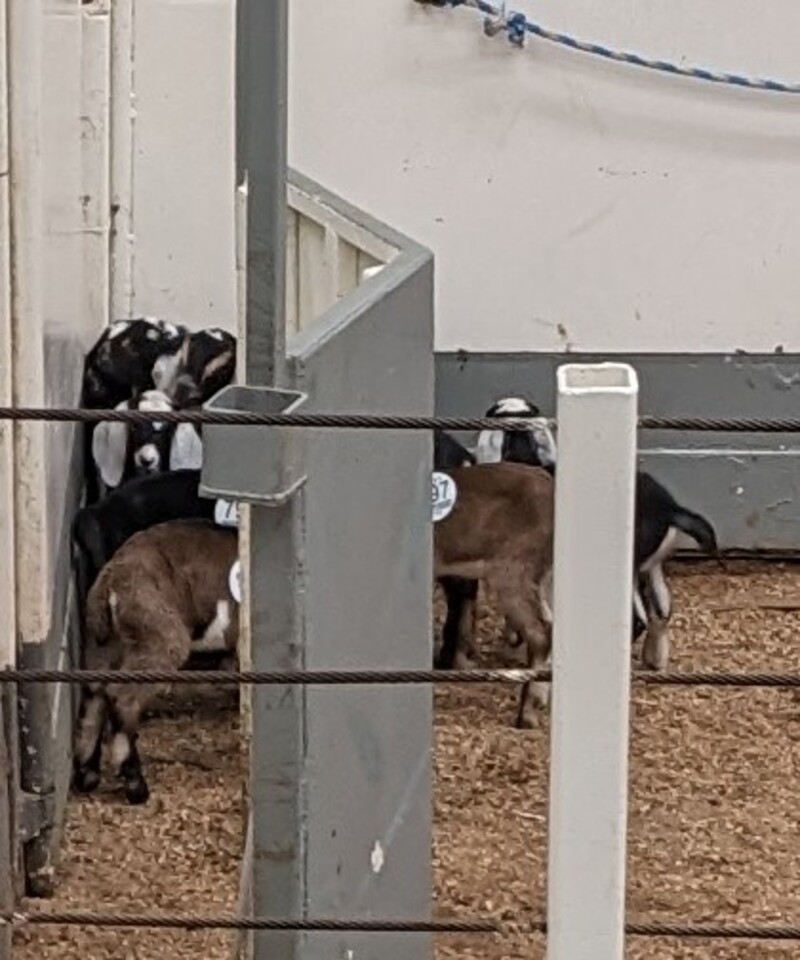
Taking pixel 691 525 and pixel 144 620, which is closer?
pixel 144 620

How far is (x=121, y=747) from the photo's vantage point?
5.83 metres

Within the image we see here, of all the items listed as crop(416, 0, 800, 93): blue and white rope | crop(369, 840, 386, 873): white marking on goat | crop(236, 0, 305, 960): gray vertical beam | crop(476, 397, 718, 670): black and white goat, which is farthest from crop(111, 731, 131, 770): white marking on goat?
crop(416, 0, 800, 93): blue and white rope

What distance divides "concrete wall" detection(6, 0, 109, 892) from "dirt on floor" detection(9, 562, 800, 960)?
23 centimetres

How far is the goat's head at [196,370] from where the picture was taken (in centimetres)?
700

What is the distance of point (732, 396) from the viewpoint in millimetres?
7730

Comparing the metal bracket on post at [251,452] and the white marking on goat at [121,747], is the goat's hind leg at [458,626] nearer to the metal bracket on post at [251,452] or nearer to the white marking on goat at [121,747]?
the white marking on goat at [121,747]

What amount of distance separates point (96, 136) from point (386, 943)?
11.8ft

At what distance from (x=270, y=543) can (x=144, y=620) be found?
278cm

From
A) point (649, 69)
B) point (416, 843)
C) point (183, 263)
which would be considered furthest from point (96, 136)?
point (416, 843)

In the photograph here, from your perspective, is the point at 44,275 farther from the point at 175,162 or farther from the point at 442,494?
the point at 175,162

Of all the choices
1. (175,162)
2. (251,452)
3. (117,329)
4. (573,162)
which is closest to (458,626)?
(117,329)

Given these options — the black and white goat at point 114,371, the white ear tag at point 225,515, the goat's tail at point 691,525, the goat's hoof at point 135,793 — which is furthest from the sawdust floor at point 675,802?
the black and white goat at point 114,371

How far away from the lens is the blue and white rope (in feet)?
24.0

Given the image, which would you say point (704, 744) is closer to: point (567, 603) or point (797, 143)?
point (797, 143)
